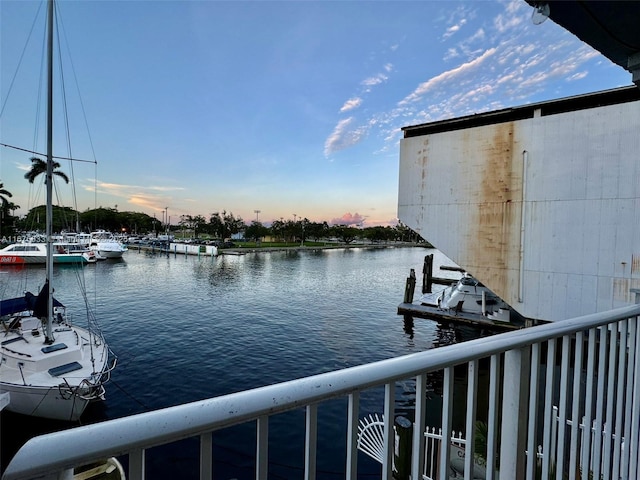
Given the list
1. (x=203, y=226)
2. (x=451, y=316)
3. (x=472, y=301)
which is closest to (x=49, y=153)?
(x=451, y=316)

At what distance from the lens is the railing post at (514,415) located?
3.95 ft

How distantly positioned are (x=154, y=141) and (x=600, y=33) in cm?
3100

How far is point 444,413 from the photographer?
1061 millimetres

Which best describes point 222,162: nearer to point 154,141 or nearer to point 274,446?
point 154,141

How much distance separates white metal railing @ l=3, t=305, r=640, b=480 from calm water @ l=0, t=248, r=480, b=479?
16.5 ft

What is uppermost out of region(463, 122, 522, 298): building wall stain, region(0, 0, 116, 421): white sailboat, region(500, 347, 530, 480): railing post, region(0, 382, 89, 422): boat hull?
region(463, 122, 522, 298): building wall stain

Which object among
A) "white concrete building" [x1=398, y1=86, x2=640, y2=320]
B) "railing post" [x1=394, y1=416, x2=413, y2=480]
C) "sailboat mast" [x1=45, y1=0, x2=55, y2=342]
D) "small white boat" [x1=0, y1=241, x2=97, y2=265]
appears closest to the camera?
"railing post" [x1=394, y1=416, x2=413, y2=480]

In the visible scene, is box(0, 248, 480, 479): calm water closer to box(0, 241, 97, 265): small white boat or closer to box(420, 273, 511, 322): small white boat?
box(420, 273, 511, 322): small white boat

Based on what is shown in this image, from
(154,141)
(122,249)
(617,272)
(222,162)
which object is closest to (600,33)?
(617,272)

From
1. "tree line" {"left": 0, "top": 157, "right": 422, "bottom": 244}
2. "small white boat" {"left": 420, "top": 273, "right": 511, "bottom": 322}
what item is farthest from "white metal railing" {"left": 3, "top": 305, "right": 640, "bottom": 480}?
"tree line" {"left": 0, "top": 157, "right": 422, "bottom": 244}

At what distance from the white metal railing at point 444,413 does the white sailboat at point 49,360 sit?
328 inches

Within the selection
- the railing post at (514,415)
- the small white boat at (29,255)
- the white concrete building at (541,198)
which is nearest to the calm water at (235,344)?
the white concrete building at (541,198)

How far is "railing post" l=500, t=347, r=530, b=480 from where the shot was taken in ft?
3.95

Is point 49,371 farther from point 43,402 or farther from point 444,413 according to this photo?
point 444,413
